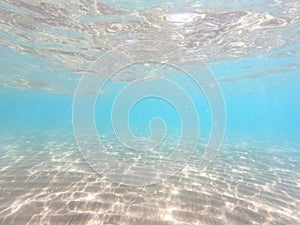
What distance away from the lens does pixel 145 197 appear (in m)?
7.56

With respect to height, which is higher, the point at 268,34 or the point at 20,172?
the point at 268,34

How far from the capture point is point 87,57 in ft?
66.5

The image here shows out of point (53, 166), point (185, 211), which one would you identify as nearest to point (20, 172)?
point (53, 166)

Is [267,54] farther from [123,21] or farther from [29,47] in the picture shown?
[29,47]

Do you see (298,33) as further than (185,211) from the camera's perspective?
Yes

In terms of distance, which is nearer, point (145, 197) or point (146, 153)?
point (145, 197)

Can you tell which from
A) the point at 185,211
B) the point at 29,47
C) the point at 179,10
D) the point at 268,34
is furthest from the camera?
the point at 29,47

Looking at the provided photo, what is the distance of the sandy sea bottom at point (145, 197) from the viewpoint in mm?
6230

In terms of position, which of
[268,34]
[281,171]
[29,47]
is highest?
[268,34]

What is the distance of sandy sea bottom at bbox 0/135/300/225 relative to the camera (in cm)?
623

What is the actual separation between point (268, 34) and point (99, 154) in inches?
577

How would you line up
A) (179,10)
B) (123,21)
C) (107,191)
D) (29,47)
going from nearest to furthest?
(107,191), (179,10), (123,21), (29,47)

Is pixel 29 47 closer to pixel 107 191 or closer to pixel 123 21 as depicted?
pixel 123 21

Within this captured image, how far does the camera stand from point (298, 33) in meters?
15.8
